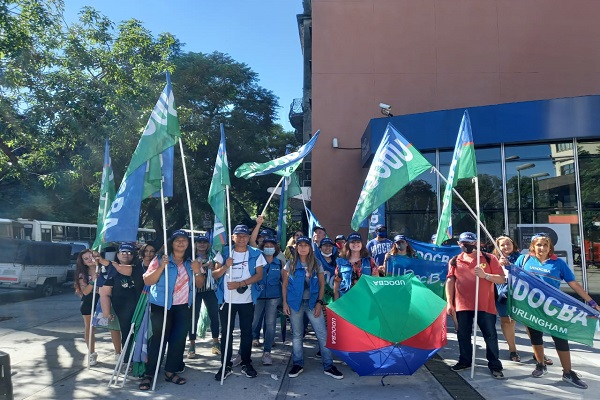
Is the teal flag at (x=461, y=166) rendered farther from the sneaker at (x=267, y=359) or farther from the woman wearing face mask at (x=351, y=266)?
the sneaker at (x=267, y=359)

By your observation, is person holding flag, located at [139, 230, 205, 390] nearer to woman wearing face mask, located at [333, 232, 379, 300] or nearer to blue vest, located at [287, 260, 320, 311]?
blue vest, located at [287, 260, 320, 311]

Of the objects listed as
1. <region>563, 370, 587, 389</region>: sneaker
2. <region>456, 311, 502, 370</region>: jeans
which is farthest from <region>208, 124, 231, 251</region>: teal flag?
<region>563, 370, 587, 389</region>: sneaker

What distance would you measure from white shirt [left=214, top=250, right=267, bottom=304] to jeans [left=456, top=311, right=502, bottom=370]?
8.44ft

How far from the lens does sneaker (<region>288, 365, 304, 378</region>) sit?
5656 millimetres

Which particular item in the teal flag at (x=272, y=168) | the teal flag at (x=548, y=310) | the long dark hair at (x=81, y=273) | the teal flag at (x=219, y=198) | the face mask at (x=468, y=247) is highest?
the teal flag at (x=272, y=168)

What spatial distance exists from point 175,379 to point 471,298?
12.0 feet

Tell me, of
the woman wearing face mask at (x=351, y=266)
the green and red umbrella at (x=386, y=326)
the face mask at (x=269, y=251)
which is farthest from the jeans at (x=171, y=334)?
the woman wearing face mask at (x=351, y=266)

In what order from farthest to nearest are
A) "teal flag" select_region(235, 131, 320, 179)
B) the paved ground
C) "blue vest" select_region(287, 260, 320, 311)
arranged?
"teal flag" select_region(235, 131, 320, 179) < "blue vest" select_region(287, 260, 320, 311) < the paved ground

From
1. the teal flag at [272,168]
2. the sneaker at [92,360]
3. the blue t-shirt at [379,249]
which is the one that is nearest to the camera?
the sneaker at [92,360]

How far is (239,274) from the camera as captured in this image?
18.8 feet

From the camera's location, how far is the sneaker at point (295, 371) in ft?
18.6

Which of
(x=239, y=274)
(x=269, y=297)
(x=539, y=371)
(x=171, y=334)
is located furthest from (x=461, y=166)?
(x=171, y=334)

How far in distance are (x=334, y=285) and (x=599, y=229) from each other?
883 cm

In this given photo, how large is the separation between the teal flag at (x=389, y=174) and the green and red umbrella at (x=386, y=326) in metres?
1.20
